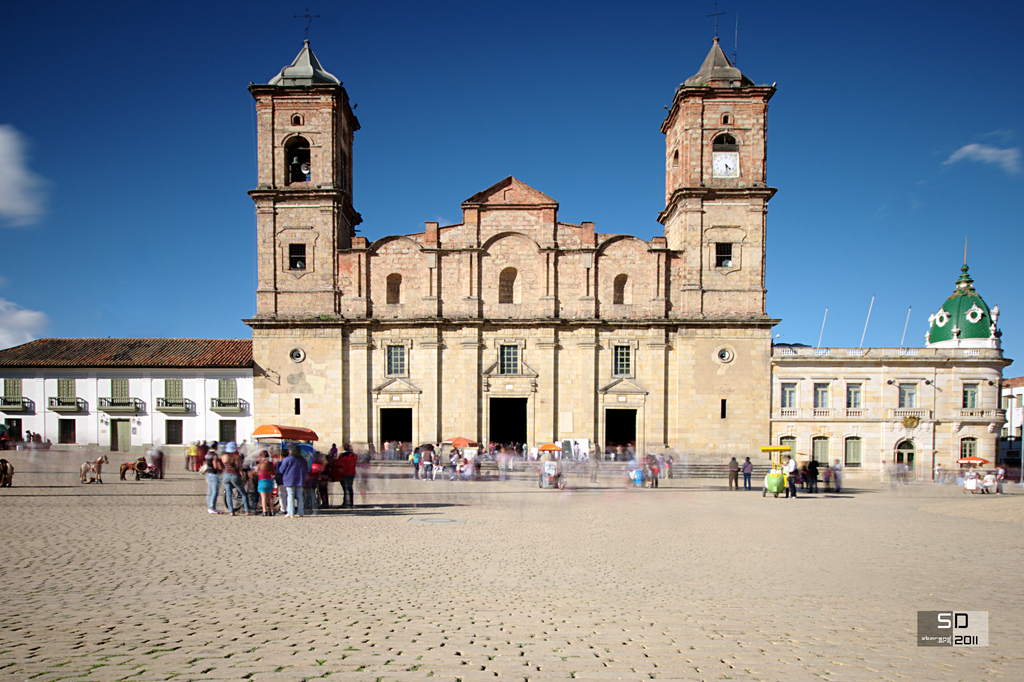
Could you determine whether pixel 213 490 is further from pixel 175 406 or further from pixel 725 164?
pixel 725 164

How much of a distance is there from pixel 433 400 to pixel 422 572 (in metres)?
23.0

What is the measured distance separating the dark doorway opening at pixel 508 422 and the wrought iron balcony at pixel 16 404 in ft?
82.7

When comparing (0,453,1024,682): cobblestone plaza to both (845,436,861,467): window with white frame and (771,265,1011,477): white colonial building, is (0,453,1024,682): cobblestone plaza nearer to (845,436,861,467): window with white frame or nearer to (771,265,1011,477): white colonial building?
(771,265,1011,477): white colonial building

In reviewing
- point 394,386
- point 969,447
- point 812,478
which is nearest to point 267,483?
point 394,386

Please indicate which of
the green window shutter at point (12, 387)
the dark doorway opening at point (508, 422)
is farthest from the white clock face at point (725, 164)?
the green window shutter at point (12, 387)

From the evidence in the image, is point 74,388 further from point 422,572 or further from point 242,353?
point 422,572

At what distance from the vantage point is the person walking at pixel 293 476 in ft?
42.8

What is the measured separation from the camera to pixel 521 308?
105 ft

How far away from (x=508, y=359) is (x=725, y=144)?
16817mm

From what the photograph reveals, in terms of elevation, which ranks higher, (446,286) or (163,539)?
(446,286)

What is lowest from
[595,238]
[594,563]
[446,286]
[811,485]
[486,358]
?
[811,485]

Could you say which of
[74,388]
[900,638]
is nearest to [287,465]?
[900,638]

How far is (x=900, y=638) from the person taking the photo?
6.04m

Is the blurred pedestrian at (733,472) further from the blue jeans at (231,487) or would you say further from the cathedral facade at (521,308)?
the blue jeans at (231,487)
